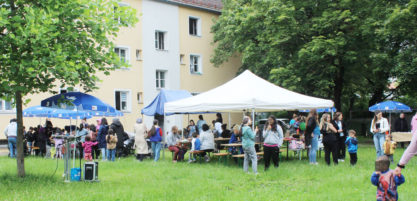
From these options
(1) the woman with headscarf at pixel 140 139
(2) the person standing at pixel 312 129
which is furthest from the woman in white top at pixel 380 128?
(1) the woman with headscarf at pixel 140 139

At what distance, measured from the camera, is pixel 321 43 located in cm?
2403

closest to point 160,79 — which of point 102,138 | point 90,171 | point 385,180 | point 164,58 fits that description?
point 164,58

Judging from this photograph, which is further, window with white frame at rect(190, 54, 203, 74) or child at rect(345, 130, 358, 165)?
window with white frame at rect(190, 54, 203, 74)

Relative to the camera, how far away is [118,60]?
11359mm

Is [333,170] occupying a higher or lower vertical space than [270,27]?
lower

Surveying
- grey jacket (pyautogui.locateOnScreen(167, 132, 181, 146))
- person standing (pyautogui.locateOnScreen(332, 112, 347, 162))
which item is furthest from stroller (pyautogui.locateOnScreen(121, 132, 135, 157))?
person standing (pyautogui.locateOnScreen(332, 112, 347, 162))

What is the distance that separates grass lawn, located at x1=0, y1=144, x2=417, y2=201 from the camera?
30.0 feet

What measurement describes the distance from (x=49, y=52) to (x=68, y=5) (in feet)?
4.65

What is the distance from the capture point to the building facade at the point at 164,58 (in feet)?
104

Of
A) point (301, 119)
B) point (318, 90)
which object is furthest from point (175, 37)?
point (301, 119)

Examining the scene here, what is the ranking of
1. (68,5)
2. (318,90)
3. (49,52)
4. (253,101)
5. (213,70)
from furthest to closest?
(213,70)
(318,90)
(253,101)
(68,5)
(49,52)

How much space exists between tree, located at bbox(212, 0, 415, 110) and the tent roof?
9274 mm

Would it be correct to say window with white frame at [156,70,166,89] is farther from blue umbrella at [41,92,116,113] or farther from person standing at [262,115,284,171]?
blue umbrella at [41,92,116,113]

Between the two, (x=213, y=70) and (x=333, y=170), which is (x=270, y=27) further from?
(x=333, y=170)
